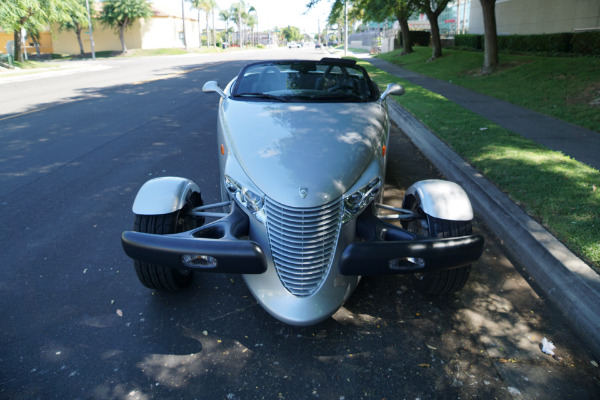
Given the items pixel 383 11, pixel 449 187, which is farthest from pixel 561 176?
pixel 383 11

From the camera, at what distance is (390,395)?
2.43 meters

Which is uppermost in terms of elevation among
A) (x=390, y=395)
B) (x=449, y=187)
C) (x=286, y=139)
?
(x=286, y=139)

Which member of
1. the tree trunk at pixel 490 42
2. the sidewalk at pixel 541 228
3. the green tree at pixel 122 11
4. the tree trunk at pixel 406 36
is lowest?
the sidewalk at pixel 541 228

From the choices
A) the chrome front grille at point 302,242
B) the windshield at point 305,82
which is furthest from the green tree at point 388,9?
the chrome front grille at point 302,242

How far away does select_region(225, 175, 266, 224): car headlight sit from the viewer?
Result: 2.84m

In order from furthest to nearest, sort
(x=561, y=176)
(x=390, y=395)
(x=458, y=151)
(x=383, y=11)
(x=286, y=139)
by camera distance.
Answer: (x=383, y=11) → (x=458, y=151) → (x=561, y=176) → (x=286, y=139) → (x=390, y=395)

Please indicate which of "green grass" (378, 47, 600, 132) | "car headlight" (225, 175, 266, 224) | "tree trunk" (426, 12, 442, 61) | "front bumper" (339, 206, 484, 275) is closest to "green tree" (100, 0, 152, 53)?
"tree trunk" (426, 12, 442, 61)

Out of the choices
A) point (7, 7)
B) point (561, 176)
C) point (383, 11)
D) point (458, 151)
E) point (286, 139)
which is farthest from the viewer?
point (7, 7)

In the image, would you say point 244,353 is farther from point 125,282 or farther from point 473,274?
point 473,274

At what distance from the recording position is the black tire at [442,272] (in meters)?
3.11

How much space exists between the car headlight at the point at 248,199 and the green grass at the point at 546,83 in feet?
25.7

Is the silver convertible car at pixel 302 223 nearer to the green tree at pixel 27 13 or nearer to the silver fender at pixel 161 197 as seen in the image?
the silver fender at pixel 161 197

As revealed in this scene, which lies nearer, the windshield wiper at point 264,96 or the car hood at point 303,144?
the car hood at point 303,144

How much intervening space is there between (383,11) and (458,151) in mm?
15443
